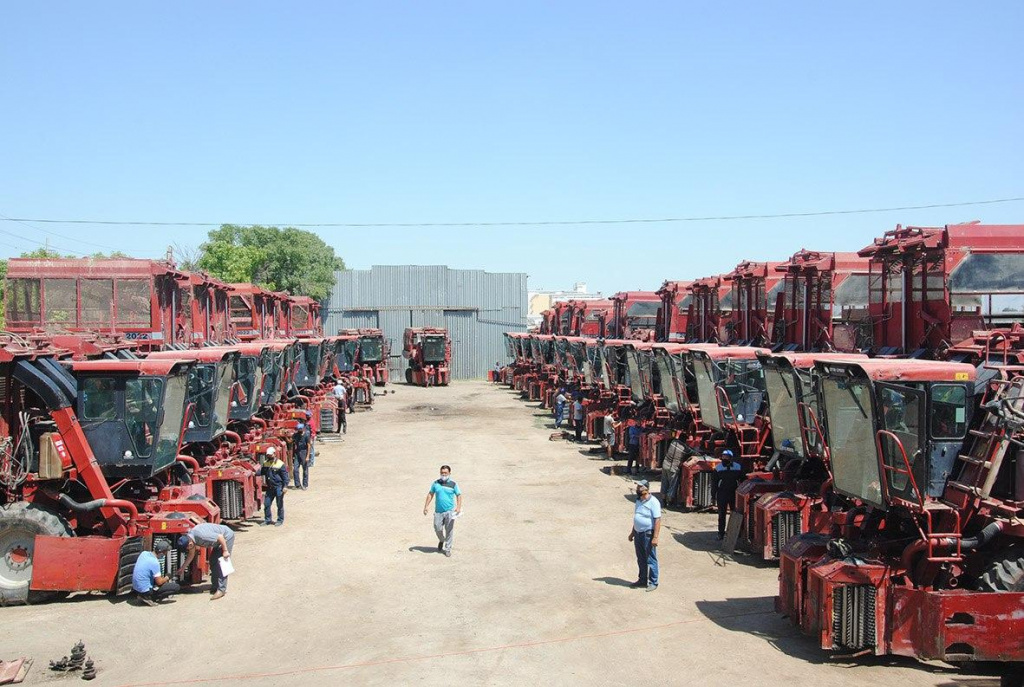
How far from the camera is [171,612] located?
431 inches

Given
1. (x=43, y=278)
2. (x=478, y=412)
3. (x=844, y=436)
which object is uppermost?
(x=43, y=278)

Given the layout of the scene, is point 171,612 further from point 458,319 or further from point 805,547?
point 458,319

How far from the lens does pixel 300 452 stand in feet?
64.5

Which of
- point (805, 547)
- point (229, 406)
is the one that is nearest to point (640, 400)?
point (229, 406)

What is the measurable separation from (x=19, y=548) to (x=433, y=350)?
40228 mm

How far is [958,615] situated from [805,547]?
5.38 feet

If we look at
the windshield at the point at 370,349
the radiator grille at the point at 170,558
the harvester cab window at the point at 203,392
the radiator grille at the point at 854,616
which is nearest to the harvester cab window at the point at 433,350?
the windshield at the point at 370,349

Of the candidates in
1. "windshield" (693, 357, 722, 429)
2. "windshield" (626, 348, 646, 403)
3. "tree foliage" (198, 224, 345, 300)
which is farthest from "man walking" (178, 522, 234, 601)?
"tree foliage" (198, 224, 345, 300)

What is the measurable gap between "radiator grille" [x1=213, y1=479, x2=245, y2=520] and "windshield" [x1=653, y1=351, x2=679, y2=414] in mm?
8864

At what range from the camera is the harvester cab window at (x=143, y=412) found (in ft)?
40.1

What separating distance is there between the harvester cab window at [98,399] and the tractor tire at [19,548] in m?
1.39

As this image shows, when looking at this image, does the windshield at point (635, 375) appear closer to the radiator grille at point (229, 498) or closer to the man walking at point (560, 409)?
the man walking at point (560, 409)

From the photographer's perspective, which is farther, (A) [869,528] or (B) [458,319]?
(B) [458,319]

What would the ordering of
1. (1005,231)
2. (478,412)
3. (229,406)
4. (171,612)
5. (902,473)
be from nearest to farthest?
(902,473) < (171,612) < (1005,231) < (229,406) < (478,412)
